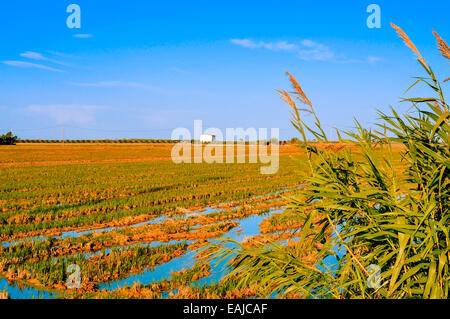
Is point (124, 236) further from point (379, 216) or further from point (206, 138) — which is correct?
point (206, 138)

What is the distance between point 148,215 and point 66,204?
4.32 metres

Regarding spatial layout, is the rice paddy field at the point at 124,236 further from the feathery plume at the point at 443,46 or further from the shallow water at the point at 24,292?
the feathery plume at the point at 443,46

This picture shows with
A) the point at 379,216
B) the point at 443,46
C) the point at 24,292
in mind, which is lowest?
the point at 24,292

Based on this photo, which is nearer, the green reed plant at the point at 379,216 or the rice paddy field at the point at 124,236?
the green reed plant at the point at 379,216

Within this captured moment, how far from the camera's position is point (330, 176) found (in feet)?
12.2

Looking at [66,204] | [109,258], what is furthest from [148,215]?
[109,258]

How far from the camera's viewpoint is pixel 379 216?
348 centimetres

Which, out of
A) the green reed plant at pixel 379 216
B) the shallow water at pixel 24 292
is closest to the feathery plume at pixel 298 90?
the green reed plant at pixel 379 216

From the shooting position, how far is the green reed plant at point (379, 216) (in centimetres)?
309

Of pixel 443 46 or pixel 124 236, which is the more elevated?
pixel 443 46

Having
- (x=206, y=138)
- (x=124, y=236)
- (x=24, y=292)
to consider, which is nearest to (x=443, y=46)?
(x=24, y=292)

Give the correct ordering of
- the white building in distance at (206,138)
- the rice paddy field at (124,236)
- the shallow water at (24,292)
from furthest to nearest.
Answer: the white building in distance at (206,138) < the rice paddy field at (124,236) < the shallow water at (24,292)
